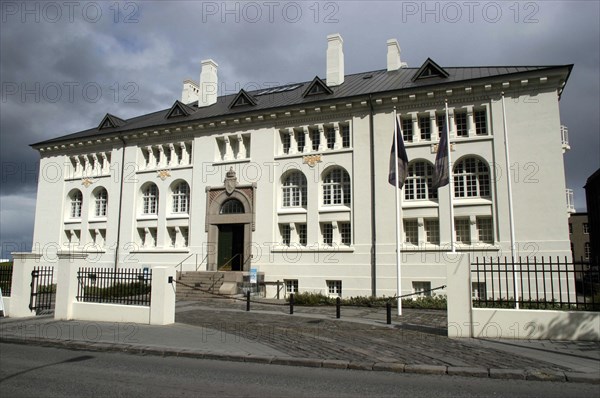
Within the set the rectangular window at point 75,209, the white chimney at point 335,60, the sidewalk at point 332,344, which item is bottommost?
the sidewalk at point 332,344

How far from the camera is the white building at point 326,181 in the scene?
22.2 metres

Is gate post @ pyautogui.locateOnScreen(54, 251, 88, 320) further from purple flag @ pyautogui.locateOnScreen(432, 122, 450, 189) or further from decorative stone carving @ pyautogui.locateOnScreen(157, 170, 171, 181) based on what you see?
decorative stone carving @ pyautogui.locateOnScreen(157, 170, 171, 181)

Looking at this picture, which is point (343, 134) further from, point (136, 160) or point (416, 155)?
point (136, 160)

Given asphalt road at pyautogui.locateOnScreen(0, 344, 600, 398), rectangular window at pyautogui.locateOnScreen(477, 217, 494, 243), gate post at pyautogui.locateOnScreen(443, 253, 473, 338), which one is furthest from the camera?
rectangular window at pyautogui.locateOnScreen(477, 217, 494, 243)

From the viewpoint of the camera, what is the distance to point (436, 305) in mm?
20875

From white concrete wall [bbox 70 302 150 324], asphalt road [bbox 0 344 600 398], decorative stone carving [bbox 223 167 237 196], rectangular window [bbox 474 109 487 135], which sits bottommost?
asphalt road [bbox 0 344 600 398]

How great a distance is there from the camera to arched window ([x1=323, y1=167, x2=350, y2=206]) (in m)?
26.1

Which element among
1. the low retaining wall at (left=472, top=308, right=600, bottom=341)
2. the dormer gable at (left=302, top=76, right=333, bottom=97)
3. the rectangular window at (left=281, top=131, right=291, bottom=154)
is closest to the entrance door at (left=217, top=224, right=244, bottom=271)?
the rectangular window at (left=281, top=131, right=291, bottom=154)

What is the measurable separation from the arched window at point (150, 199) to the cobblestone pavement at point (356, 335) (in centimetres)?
1337

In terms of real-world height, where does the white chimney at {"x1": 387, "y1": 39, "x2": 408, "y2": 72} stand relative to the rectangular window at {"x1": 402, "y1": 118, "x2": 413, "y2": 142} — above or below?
above

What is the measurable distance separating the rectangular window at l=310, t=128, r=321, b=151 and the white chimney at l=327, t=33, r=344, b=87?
4.40 meters

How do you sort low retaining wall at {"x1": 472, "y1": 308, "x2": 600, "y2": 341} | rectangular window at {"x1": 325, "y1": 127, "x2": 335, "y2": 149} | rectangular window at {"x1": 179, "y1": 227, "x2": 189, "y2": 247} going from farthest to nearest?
rectangular window at {"x1": 179, "y1": 227, "x2": 189, "y2": 247}
rectangular window at {"x1": 325, "y1": 127, "x2": 335, "y2": 149}
low retaining wall at {"x1": 472, "y1": 308, "x2": 600, "y2": 341}

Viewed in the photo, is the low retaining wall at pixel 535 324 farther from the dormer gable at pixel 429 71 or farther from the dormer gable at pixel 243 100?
the dormer gable at pixel 243 100

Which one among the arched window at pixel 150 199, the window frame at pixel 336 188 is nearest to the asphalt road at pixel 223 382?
the window frame at pixel 336 188
